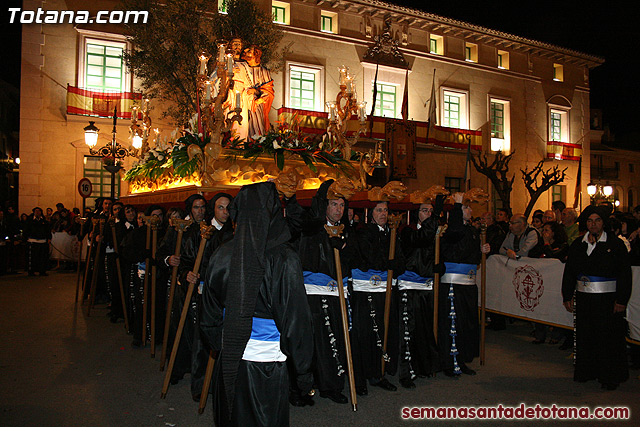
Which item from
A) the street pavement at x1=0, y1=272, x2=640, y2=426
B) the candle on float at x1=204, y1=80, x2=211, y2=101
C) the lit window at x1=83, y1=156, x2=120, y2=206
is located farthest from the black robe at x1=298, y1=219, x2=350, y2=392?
the lit window at x1=83, y1=156, x2=120, y2=206

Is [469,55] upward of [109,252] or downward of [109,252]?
upward

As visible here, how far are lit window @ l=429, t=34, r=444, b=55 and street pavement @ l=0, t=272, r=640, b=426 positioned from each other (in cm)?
1970

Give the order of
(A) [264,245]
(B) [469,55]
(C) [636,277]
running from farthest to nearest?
(B) [469,55], (C) [636,277], (A) [264,245]

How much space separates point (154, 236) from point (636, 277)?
627 centimetres

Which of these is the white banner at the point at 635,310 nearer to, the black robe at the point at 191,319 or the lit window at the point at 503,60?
the black robe at the point at 191,319

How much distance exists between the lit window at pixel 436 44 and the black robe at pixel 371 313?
21.2 m

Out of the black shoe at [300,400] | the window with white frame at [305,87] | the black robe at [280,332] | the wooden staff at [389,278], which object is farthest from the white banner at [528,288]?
the window with white frame at [305,87]

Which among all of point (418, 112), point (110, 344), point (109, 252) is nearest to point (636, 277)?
point (110, 344)

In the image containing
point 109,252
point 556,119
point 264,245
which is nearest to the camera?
point 264,245

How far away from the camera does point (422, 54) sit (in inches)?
918

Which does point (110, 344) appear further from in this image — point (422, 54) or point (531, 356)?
point (422, 54)

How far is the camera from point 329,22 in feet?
71.5

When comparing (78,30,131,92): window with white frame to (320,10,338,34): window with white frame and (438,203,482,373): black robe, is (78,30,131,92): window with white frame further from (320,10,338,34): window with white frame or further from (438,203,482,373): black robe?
(438,203,482,373): black robe

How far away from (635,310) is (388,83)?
18.4 metres
